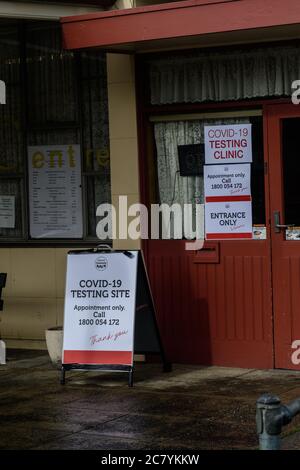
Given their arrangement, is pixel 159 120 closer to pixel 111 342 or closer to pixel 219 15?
pixel 219 15

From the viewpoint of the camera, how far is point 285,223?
9.57 meters

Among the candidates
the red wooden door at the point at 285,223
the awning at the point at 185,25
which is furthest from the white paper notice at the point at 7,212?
the red wooden door at the point at 285,223

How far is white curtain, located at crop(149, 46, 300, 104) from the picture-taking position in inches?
377

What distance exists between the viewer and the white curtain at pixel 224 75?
9.57 metres

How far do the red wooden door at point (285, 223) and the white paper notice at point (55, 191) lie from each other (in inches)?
89.4

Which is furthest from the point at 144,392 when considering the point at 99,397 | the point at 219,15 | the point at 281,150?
the point at 219,15

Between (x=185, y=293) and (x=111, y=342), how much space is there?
1080 millimetres

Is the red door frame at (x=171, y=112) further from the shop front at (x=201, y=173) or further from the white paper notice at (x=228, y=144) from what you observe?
the white paper notice at (x=228, y=144)

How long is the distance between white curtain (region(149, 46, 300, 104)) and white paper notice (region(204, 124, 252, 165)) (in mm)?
289

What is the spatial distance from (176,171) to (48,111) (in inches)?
68.6

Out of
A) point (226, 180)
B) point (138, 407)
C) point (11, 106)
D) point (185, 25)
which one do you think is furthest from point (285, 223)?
point (11, 106)

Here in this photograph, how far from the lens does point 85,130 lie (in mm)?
10859

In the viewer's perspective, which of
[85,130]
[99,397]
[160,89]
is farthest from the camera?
[85,130]

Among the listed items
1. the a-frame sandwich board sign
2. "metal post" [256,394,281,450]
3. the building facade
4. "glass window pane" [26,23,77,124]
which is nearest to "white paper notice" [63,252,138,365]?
the a-frame sandwich board sign
